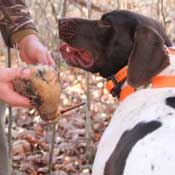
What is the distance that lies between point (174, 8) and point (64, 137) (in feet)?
5.50

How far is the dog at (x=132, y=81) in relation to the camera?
10.3 ft

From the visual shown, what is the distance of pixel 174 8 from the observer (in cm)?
647

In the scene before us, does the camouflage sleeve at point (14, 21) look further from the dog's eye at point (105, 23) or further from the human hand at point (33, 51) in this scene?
the dog's eye at point (105, 23)

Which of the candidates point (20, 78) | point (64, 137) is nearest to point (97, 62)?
point (20, 78)

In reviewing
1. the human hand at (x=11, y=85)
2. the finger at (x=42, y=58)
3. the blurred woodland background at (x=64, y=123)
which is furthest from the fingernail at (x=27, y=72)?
the blurred woodland background at (x=64, y=123)

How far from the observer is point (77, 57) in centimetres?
412

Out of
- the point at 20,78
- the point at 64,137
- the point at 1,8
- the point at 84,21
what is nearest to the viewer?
the point at 20,78

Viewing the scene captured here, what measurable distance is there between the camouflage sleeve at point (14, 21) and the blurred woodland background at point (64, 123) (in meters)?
1.02

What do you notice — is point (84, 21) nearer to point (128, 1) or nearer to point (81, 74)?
point (128, 1)

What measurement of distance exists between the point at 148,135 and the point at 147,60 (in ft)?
1.64

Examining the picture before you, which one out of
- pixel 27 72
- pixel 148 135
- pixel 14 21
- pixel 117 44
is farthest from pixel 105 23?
pixel 148 135

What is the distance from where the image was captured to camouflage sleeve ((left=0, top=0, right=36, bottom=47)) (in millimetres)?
3877

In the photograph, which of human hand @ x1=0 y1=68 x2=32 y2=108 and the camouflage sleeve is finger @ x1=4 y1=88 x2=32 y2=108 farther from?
the camouflage sleeve

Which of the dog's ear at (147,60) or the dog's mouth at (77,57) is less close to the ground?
the dog's ear at (147,60)
